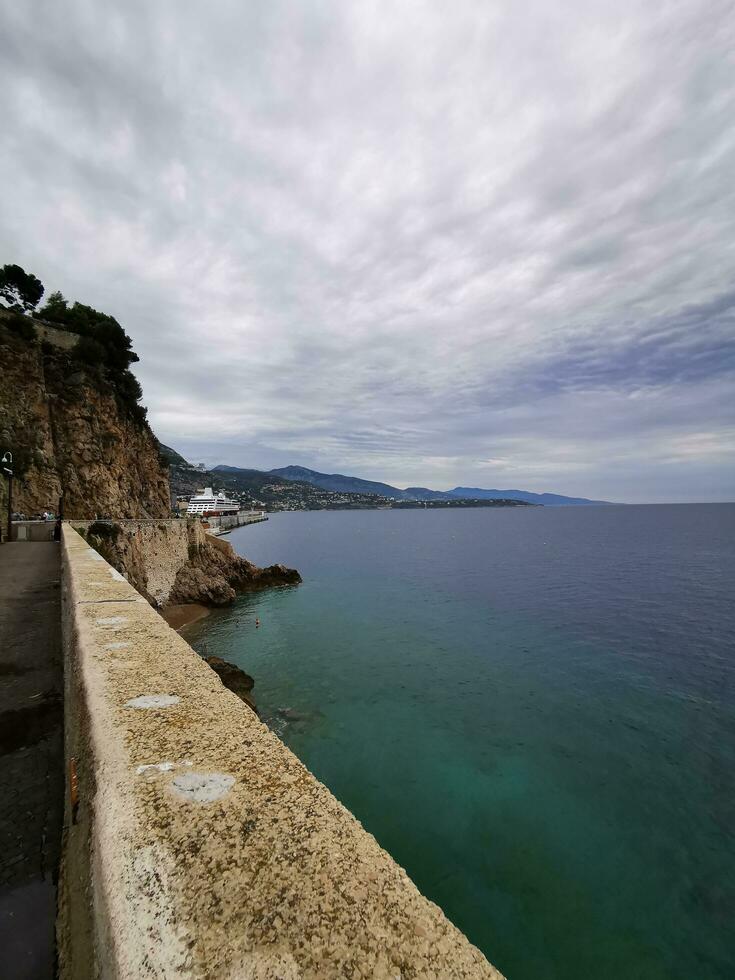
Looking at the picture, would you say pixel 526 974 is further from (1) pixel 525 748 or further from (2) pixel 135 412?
(2) pixel 135 412

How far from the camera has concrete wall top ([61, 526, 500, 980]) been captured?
1118 mm

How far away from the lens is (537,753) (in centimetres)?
1242

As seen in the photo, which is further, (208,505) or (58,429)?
(208,505)

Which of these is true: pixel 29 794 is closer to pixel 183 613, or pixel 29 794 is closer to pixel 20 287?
pixel 183 613

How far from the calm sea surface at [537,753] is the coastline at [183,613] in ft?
3.10

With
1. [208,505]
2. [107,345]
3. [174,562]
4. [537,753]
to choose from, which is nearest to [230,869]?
[537,753]

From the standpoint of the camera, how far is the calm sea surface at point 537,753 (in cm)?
767

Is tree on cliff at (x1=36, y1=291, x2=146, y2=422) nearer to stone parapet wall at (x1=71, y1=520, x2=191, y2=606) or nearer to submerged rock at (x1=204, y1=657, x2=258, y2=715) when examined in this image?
stone parapet wall at (x1=71, y1=520, x2=191, y2=606)

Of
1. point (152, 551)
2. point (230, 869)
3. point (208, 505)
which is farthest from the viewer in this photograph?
point (208, 505)

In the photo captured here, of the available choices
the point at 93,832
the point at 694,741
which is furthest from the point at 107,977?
the point at 694,741

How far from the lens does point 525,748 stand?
12.7 m

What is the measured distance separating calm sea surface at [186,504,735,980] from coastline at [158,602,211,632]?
0.94 meters

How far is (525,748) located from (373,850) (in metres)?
13.7

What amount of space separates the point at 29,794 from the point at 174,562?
84.2ft
